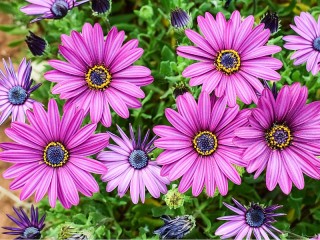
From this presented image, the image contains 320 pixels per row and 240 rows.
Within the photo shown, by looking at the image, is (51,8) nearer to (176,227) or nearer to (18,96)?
(18,96)

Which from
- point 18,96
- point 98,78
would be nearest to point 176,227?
point 98,78

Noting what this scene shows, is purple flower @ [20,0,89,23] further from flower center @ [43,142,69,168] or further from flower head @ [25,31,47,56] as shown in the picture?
flower center @ [43,142,69,168]

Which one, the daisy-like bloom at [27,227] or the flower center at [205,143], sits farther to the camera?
the daisy-like bloom at [27,227]

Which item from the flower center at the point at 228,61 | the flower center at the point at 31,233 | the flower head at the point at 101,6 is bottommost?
the flower center at the point at 31,233

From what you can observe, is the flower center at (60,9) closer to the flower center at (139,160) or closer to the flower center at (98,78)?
the flower center at (98,78)

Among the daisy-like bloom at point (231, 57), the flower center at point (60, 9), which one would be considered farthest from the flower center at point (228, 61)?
the flower center at point (60, 9)

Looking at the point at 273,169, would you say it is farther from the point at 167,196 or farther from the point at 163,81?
the point at 163,81

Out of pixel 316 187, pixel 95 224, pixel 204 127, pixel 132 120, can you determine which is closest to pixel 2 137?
pixel 132 120

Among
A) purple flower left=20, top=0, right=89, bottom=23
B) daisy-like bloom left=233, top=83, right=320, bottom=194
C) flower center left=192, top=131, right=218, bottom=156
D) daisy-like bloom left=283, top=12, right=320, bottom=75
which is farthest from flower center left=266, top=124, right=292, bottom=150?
purple flower left=20, top=0, right=89, bottom=23
